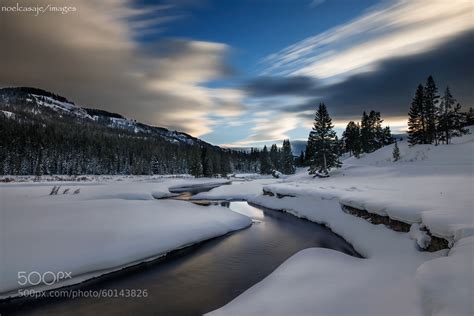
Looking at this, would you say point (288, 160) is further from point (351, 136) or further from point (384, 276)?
point (384, 276)

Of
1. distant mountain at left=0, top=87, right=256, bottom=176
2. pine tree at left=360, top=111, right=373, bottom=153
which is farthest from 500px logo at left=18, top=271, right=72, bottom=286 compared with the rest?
distant mountain at left=0, top=87, right=256, bottom=176

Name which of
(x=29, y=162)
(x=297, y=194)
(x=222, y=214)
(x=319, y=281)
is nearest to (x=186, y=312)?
(x=319, y=281)

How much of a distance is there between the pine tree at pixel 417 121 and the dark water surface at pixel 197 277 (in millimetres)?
46788

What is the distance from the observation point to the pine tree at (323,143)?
46.3 m

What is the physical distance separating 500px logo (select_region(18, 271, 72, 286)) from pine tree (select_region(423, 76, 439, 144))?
195ft

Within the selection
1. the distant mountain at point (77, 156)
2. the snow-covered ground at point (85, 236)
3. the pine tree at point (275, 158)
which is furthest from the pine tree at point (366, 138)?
the snow-covered ground at point (85, 236)

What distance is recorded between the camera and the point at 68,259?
401 inches

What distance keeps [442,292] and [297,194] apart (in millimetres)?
22929

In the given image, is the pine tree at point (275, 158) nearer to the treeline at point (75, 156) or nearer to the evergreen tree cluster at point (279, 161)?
the evergreen tree cluster at point (279, 161)

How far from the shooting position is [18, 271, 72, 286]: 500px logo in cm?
897

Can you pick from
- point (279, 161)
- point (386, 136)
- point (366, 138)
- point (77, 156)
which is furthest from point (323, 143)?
point (77, 156)

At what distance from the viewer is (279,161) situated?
108312 millimetres

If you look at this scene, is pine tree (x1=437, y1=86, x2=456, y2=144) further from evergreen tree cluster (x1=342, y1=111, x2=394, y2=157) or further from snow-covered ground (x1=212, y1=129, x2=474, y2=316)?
snow-covered ground (x1=212, y1=129, x2=474, y2=316)

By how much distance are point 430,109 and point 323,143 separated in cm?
2331
